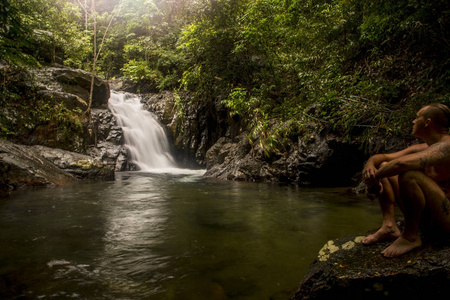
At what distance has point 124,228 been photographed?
4.10 meters

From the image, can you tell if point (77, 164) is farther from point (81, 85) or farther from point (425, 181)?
point (425, 181)

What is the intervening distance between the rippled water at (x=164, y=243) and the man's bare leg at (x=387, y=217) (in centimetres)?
77

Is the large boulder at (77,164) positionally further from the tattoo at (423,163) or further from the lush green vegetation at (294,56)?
the tattoo at (423,163)

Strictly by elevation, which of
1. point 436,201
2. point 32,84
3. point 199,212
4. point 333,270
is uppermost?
point 32,84

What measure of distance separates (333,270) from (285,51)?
10336 millimetres

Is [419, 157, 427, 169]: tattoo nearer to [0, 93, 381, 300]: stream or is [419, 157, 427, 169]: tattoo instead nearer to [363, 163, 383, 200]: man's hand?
[363, 163, 383, 200]: man's hand

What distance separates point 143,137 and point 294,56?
9.22 metres

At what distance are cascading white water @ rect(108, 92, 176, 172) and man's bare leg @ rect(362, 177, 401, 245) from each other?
42.4 ft

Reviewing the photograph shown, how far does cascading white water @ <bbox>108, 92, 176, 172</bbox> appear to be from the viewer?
Result: 14736 millimetres

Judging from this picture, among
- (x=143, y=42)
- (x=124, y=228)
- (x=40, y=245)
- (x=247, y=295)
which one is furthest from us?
(x=143, y=42)

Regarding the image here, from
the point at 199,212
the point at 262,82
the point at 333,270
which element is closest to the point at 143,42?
the point at 262,82

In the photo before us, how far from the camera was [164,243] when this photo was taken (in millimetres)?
3451

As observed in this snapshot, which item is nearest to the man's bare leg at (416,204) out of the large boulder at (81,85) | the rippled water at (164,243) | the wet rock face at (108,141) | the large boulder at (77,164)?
the rippled water at (164,243)

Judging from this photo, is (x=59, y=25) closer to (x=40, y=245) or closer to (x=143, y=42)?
(x=143, y=42)
